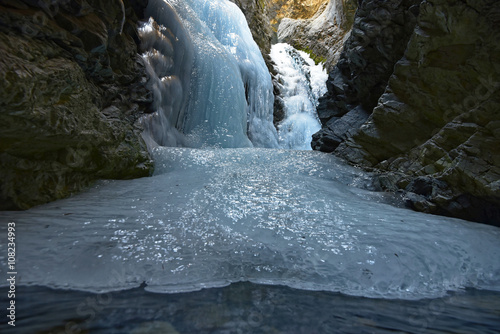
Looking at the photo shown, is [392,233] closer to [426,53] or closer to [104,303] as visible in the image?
[104,303]

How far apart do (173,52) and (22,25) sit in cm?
421

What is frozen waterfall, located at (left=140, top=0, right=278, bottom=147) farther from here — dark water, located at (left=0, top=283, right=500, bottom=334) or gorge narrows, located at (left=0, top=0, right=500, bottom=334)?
dark water, located at (left=0, top=283, right=500, bottom=334)

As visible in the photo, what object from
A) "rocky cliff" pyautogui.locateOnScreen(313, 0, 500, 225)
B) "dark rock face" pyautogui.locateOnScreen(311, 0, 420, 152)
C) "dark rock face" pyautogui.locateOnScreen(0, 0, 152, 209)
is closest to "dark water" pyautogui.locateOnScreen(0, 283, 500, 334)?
"dark rock face" pyautogui.locateOnScreen(0, 0, 152, 209)

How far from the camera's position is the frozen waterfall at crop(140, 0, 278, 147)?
5.66 metres

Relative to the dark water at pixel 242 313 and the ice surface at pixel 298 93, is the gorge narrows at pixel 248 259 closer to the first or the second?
the dark water at pixel 242 313

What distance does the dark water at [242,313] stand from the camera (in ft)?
3.19

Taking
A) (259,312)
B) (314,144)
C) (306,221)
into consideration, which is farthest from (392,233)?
(314,144)

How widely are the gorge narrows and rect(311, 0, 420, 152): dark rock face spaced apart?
252 centimetres

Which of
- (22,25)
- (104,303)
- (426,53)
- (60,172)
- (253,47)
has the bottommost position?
(104,303)

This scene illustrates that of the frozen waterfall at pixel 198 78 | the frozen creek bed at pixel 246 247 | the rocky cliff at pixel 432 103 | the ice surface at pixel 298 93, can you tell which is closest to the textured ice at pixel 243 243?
the frozen creek bed at pixel 246 247

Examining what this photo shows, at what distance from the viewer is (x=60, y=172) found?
2.55 m

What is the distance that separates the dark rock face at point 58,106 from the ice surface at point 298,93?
7.47 m

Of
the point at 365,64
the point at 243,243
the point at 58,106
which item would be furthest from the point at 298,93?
the point at 243,243

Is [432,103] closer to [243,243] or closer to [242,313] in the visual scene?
[243,243]
